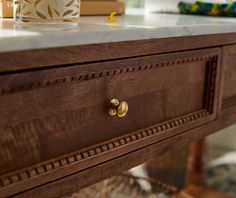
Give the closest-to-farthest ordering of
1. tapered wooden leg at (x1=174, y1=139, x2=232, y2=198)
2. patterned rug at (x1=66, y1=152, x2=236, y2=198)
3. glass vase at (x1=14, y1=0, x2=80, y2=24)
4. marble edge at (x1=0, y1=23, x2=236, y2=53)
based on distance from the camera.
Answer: marble edge at (x1=0, y1=23, x2=236, y2=53) < glass vase at (x1=14, y1=0, x2=80, y2=24) < patterned rug at (x1=66, y1=152, x2=236, y2=198) < tapered wooden leg at (x1=174, y1=139, x2=232, y2=198)

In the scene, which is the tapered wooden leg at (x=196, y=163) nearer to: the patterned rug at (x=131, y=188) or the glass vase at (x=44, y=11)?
the patterned rug at (x=131, y=188)

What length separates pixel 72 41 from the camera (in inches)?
18.9

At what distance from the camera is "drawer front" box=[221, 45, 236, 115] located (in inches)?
31.7

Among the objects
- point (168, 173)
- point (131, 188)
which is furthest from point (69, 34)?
point (168, 173)

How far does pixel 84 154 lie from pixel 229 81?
42 centimetres

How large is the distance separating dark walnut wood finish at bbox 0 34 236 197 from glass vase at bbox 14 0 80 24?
0.28 feet

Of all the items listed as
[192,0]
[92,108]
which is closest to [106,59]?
[92,108]

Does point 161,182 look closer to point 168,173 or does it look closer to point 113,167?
point 168,173

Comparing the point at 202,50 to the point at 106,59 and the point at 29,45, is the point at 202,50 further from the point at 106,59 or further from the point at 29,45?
the point at 29,45

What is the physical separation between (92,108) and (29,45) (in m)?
0.15

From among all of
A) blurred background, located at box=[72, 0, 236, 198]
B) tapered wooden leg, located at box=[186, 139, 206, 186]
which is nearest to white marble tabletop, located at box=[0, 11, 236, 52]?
blurred background, located at box=[72, 0, 236, 198]

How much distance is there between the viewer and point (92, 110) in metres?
0.55

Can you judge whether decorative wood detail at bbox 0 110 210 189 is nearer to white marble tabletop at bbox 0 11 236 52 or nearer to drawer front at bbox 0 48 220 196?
drawer front at bbox 0 48 220 196

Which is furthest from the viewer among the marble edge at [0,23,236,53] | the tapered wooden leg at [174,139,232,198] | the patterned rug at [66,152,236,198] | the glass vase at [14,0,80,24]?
the tapered wooden leg at [174,139,232,198]
